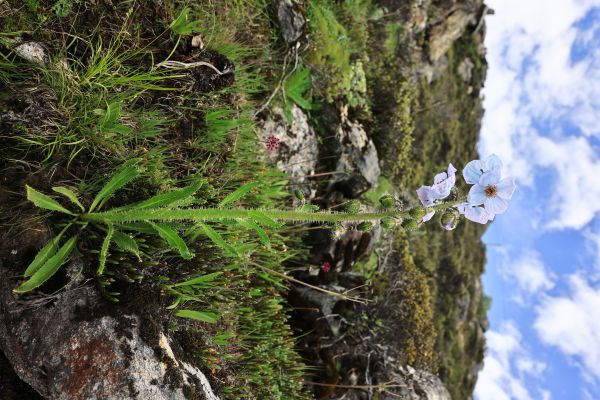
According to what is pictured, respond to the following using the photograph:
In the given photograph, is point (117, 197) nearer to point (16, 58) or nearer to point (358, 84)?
point (16, 58)

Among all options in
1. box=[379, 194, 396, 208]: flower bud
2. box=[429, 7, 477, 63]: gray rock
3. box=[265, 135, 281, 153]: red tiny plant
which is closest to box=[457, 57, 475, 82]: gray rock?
box=[429, 7, 477, 63]: gray rock

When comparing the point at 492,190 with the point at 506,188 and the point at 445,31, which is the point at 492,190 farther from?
the point at 445,31

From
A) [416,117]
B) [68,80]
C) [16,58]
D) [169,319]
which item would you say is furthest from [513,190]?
[416,117]

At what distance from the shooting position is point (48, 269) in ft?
9.50

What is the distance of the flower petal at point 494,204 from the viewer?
8.29 feet

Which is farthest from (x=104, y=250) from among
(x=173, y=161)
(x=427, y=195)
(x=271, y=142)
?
(x=271, y=142)

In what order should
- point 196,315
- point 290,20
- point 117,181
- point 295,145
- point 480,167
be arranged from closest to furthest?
1. point 480,167
2. point 117,181
3. point 196,315
4. point 290,20
5. point 295,145

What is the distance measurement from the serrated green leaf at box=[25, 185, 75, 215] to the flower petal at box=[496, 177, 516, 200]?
111 inches

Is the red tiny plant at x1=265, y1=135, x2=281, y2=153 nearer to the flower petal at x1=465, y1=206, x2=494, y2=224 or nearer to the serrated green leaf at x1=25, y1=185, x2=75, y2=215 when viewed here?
the serrated green leaf at x1=25, y1=185, x2=75, y2=215

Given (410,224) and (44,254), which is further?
(44,254)

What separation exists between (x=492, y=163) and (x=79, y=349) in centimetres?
294

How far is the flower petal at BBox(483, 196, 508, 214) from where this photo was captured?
253cm

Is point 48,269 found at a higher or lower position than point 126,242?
lower

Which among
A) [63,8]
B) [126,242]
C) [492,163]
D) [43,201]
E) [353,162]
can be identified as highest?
[353,162]
